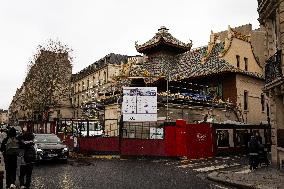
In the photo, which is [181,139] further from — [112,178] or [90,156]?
[112,178]

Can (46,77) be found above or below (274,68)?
above

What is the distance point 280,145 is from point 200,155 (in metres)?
5.82

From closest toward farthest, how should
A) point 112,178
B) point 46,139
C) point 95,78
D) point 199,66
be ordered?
1. point 112,178
2. point 46,139
3. point 199,66
4. point 95,78

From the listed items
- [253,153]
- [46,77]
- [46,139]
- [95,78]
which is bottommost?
[253,153]

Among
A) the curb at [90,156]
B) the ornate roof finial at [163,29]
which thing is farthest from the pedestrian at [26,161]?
the ornate roof finial at [163,29]

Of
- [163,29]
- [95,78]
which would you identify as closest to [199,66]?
[163,29]

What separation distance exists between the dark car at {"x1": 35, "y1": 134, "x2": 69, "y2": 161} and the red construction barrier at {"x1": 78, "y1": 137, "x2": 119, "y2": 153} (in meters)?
4.29

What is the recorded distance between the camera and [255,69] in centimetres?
3700

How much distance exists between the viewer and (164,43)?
38719 millimetres

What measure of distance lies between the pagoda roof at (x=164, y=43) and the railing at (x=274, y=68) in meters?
22.4

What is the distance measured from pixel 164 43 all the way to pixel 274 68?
23.6 m

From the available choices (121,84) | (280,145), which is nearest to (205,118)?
(121,84)

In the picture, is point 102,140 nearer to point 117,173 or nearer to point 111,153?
point 111,153

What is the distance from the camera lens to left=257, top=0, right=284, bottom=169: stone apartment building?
1504 centimetres
